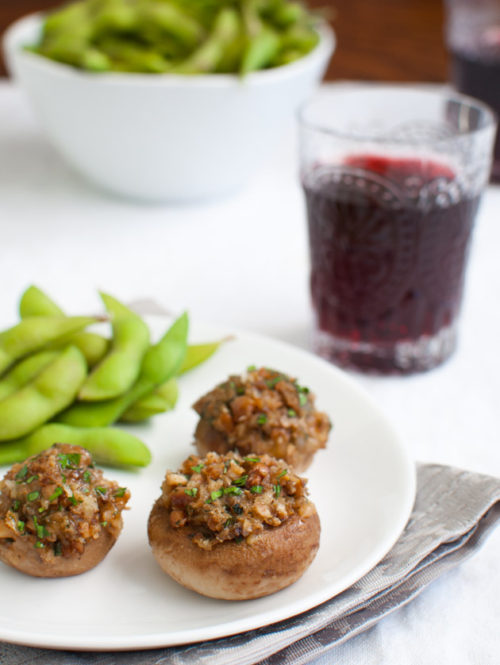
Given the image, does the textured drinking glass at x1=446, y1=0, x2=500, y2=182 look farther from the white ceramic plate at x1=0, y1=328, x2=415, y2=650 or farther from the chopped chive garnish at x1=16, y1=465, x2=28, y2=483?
the chopped chive garnish at x1=16, y1=465, x2=28, y2=483

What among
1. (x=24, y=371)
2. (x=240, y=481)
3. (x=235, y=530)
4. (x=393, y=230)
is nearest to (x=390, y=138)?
(x=393, y=230)

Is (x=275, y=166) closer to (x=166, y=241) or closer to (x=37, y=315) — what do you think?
(x=166, y=241)

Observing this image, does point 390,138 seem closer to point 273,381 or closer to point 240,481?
point 273,381

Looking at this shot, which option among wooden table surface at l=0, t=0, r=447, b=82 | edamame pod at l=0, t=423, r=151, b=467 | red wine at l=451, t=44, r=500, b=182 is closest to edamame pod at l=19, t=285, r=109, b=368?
edamame pod at l=0, t=423, r=151, b=467

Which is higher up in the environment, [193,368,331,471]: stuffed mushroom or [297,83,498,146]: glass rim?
[297,83,498,146]: glass rim

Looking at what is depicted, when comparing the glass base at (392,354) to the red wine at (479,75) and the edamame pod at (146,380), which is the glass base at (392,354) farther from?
the red wine at (479,75)

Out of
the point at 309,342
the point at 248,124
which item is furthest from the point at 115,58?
the point at 309,342
